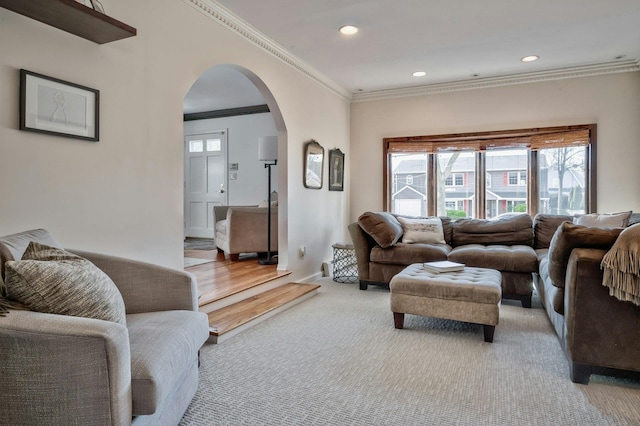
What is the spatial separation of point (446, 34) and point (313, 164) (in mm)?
2007

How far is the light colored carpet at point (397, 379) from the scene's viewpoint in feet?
5.96

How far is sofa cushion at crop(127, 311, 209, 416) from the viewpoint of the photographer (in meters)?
1.34

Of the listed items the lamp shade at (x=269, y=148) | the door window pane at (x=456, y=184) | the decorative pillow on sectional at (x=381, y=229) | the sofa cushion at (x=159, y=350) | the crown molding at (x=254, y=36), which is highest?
the crown molding at (x=254, y=36)

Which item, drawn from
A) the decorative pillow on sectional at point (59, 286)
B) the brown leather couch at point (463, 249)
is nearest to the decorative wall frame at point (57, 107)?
the decorative pillow on sectional at point (59, 286)

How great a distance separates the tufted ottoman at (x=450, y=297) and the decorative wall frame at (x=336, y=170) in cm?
245

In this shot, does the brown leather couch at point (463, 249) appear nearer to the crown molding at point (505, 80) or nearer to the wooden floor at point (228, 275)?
the wooden floor at point (228, 275)

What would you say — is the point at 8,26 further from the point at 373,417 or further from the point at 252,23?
the point at 373,417

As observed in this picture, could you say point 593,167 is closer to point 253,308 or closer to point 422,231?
point 422,231

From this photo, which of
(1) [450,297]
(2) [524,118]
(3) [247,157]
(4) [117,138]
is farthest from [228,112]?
(1) [450,297]

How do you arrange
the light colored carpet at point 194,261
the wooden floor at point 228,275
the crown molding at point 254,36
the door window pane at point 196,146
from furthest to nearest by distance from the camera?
the door window pane at point 196,146 → the light colored carpet at point 194,261 → the wooden floor at point 228,275 → the crown molding at point 254,36

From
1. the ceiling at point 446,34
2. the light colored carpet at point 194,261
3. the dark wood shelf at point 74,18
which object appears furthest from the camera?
the light colored carpet at point 194,261

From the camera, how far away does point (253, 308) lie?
3309mm

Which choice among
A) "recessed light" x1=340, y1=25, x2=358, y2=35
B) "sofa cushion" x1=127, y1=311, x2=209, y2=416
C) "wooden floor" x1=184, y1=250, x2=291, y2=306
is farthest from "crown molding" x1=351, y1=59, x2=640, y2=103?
"sofa cushion" x1=127, y1=311, x2=209, y2=416

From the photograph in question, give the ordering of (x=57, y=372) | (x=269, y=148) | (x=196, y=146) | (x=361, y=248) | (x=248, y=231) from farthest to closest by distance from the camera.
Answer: (x=196, y=146), (x=248, y=231), (x=269, y=148), (x=361, y=248), (x=57, y=372)
